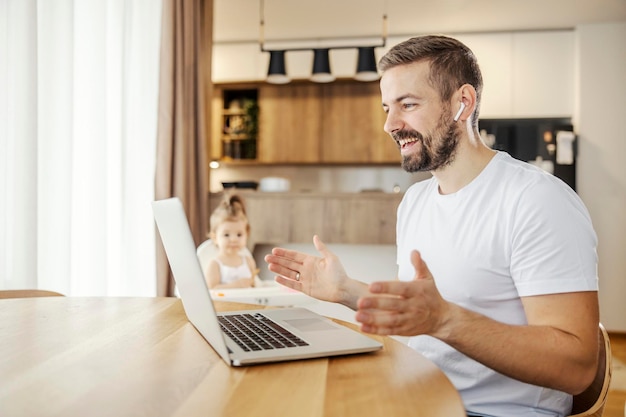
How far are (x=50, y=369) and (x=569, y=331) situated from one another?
81cm

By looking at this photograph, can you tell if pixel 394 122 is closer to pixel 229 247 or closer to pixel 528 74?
pixel 229 247

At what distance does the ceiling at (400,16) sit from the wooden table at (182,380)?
3.97m

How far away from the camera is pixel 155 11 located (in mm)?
3248

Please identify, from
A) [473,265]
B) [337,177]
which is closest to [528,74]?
[337,177]

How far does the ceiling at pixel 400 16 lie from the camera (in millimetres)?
4488

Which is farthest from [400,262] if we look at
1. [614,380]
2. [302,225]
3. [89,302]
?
[614,380]

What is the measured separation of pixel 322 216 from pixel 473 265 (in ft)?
8.56

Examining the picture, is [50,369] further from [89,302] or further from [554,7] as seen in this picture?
[554,7]

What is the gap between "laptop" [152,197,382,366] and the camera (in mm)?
834

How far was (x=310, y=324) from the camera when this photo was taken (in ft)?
3.48

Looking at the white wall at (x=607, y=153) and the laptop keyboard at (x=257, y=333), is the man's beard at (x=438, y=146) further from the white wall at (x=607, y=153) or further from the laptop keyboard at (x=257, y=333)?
the white wall at (x=607, y=153)

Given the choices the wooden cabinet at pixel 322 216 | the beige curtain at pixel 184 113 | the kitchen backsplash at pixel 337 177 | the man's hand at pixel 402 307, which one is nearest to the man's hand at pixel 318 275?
the man's hand at pixel 402 307

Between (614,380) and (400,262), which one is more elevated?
(400,262)

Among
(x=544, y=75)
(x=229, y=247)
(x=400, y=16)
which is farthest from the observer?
(x=544, y=75)
